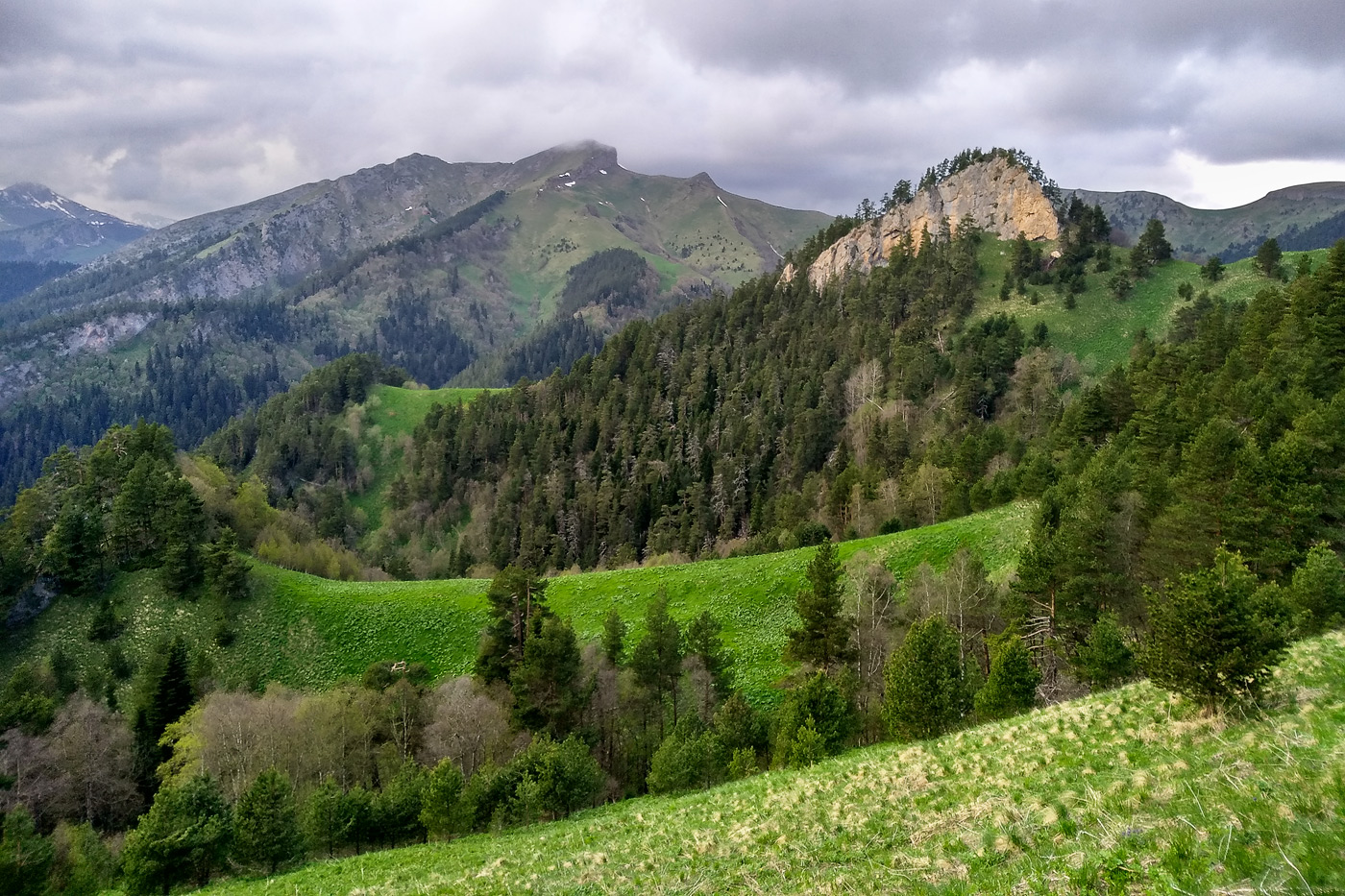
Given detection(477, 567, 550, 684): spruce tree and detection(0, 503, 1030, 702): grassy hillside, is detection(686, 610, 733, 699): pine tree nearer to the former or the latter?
detection(0, 503, 1030, 702): grassy hillside

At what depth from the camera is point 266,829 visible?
2978 cm

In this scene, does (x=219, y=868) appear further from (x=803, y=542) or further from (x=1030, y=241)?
(x=1030, y=241)

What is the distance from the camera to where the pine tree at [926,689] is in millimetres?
30062

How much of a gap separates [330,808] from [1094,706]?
1334 inches

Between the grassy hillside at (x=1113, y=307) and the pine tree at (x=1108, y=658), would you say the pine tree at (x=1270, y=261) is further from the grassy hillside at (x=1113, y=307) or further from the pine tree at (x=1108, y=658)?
the pine tree at (x=1108, y=658)

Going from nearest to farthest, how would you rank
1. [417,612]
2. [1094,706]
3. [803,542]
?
[1094,706], [417,612], [803,542]

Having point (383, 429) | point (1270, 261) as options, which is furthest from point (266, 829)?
point (383, 429)

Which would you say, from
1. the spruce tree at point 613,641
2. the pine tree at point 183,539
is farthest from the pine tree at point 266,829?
the pine tree at point 183,539

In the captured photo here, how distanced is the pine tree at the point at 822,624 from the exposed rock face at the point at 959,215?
421ft

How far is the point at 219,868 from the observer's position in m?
31.2

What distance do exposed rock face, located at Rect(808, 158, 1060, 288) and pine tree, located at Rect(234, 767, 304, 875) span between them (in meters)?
154

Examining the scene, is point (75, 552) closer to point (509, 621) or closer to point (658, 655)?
point (509, 621)

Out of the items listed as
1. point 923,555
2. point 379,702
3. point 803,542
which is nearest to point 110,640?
point 379,702

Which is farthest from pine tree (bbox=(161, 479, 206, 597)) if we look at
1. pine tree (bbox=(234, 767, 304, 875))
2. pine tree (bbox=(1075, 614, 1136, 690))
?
pine tree (bbox=(1075, 614, 1136, 690))
